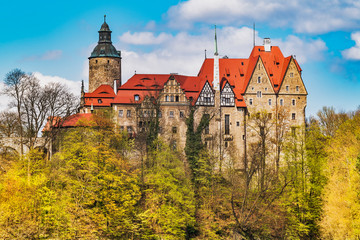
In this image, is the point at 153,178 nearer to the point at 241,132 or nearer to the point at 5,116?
the point at 241,132

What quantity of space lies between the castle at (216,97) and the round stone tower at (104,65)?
0.11 m

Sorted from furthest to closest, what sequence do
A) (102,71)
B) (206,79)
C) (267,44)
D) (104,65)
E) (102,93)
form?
(104,65) < (102,71) < (267,44) < (102,93) < (206,79)

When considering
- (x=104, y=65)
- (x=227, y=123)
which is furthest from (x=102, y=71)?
(x=227, y=123)

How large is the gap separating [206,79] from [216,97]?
9.31 feet

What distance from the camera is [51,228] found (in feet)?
137

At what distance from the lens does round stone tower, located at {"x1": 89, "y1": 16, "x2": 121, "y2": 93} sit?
226ft

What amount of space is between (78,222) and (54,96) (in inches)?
819

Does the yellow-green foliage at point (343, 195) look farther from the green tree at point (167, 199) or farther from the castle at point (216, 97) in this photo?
the castle at point (216, 97)

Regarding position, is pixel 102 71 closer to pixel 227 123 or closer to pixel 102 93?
pixel 102 93

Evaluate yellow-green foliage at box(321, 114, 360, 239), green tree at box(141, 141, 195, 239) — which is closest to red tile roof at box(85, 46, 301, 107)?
green tree at box(141, 141, 195, 239)

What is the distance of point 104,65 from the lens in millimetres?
69312

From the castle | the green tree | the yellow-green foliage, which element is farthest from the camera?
the castle

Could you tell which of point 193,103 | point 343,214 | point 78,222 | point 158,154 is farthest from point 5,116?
point 343,214

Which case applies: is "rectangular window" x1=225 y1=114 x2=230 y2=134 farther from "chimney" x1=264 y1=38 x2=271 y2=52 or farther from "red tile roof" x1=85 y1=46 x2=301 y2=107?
"chimney" x1=264 y1=38 x2=271 y2=52
